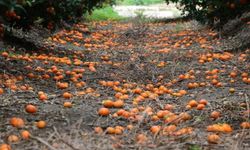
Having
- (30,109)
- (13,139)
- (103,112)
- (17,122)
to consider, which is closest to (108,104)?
(103,112)

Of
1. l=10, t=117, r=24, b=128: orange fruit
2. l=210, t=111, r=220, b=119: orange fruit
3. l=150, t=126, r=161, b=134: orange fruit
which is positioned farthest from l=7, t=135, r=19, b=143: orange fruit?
l=210, t=111, r=220, b=119: orange fruit

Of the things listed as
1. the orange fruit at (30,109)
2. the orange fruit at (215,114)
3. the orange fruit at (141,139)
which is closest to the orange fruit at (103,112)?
the orange fruit at (30,109)

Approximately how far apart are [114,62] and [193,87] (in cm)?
272

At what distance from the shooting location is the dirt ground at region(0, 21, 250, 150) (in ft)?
13.4

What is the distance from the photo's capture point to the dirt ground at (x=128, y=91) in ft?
13.4

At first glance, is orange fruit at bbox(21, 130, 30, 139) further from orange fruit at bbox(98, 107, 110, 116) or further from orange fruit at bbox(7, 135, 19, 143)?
orange fruit at bbox(98, 107, 110, 116)

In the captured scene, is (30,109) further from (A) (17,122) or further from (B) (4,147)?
(B) (4,147)

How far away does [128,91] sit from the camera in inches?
259

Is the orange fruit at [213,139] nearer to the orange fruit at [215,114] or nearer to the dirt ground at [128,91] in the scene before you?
the dirt ground at [128,91]

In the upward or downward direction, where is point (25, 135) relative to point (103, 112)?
upward

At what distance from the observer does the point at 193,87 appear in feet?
22.5

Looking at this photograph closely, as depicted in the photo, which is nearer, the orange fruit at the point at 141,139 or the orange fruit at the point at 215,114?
the orange fruit at the point at 141,139

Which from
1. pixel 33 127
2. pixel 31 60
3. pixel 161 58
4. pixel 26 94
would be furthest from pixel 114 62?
pixel 33 127

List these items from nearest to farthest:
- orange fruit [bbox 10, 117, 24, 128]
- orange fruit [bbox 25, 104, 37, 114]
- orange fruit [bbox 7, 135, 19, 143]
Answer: orange fruit [bbox 7, 135, 19, 143]
orange fruit [bbox 10, 117, 24, 128]
orange fruit [bbox 25, 104, 37, 114]
